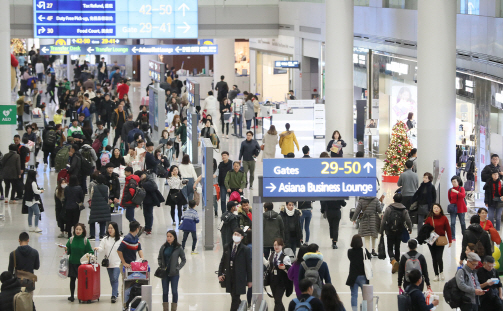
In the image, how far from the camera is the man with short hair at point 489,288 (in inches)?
380

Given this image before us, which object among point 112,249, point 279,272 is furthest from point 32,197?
point 279,272

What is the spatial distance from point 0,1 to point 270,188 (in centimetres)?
1612

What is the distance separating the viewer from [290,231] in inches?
498

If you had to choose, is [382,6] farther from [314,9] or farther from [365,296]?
[365,296]

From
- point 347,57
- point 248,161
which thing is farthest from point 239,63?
point 248,161

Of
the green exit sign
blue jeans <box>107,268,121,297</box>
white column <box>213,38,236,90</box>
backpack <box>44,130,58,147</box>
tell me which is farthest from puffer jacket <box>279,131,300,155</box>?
white column <box>213,38,236,90</box>

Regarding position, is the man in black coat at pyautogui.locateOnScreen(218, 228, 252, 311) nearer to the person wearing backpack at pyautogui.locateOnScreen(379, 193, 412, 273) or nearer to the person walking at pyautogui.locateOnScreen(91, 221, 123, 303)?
the person walking at pyautogui.locateOnScreen(91, 221, 123, 303)

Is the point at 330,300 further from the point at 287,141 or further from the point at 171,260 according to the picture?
the point at 287,141

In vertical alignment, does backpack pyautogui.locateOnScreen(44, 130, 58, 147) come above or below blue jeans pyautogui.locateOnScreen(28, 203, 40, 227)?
above

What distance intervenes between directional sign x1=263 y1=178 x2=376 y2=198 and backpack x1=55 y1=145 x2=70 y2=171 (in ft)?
36.9

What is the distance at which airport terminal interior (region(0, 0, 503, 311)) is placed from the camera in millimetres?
10241

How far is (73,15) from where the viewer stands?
2897cm

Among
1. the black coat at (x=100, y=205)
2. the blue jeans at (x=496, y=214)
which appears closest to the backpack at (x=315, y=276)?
the black coat at (x=100, y=205)

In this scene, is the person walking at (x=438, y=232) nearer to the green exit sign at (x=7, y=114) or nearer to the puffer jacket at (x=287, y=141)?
the puffer jacket at (x=287, y=141)
